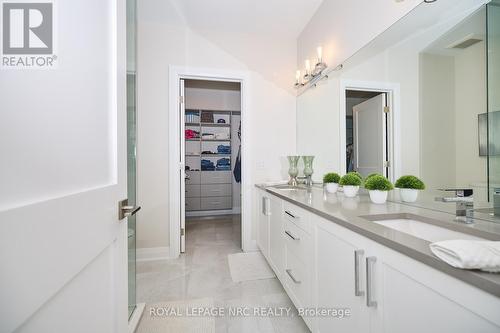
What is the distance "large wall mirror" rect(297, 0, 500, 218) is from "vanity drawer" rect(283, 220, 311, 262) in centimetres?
71

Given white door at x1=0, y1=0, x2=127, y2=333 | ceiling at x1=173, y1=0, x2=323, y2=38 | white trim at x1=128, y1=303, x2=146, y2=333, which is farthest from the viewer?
ceiling at x1=173, y1=0, x2=323, y2=38

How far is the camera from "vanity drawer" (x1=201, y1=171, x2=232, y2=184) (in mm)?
4551

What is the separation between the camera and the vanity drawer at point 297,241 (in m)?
1.31

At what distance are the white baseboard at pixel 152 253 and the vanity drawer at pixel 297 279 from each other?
1542 millimetres

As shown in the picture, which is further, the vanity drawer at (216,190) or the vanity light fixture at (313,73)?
the vanity drawer at (216,190)

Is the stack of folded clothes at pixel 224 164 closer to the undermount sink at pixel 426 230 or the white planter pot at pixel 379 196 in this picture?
the white planter pot at pixel 379 196

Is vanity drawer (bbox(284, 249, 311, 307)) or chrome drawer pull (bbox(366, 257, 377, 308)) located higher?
chrome drawer pull (bbox(366, 257, 377, 308))

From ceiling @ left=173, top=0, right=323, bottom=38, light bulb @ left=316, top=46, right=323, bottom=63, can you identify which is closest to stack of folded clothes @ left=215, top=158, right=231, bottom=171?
ceiling @ left=173, top=0, right=323, bottom=38

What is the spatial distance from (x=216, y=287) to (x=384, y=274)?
1525mm

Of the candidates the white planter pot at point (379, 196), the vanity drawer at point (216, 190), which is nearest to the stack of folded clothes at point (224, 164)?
the vanity drawer at point (216, 190)

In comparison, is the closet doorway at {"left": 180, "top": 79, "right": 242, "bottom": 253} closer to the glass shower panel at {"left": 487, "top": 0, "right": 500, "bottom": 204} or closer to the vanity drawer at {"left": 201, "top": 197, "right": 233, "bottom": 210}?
the vanity drawer at {"left": 201, "top": 197, "right": 233, "bottom": 210}

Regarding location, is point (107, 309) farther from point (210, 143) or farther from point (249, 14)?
point (210, 143)

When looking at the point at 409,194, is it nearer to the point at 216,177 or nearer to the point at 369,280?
the point at 369,280

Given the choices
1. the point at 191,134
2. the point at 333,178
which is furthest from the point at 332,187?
the point at 191,134
